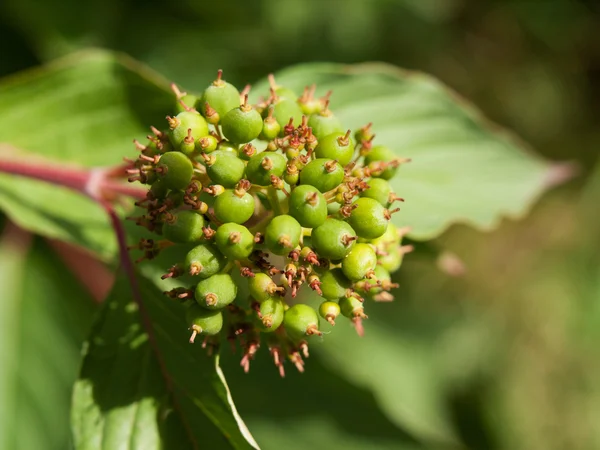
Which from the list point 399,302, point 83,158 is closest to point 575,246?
point 399,302

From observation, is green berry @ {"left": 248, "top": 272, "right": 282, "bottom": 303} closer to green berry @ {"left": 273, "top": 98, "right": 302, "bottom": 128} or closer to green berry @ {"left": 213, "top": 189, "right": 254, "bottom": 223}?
green berry @ {"left": 213, "top": 189, "right": 254, "bottom": 223}

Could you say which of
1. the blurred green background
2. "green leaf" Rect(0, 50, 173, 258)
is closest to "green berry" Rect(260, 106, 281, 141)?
"green leaf" Rect(0, 50, 173, 258)

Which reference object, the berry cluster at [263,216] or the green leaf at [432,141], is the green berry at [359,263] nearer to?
the berry cluster at [263,216]

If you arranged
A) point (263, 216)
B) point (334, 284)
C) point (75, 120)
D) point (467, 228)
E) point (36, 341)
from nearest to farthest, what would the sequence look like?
1. point (334, 284)
2. point (263, 216)
3. point (75, 120)
4. point (36, 341)
5. point (467, 228)

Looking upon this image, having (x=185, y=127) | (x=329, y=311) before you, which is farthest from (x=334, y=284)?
(x=185, y=127)

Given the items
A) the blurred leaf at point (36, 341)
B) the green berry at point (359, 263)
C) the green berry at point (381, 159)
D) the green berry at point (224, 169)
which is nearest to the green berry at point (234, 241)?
the green berry at point (224, 169)

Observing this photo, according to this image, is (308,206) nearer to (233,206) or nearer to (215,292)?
(233,206)
